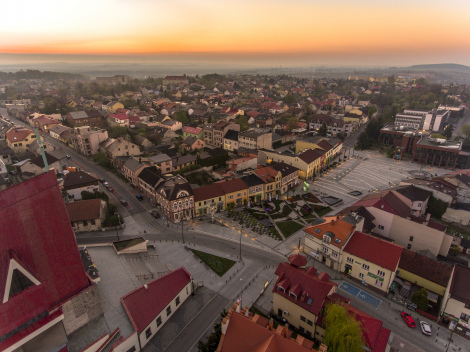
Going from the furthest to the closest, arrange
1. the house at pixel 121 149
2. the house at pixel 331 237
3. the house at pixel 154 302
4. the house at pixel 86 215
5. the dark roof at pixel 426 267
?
the house at pixel 121 149 < the house at pixel 86 215 < the house at pixel 331 237 < the dark roof at pixel 426 267 < the house at pixel 154 302

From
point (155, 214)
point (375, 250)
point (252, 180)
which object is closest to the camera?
point (375, 250)

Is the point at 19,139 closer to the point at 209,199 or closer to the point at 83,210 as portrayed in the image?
the point at 83,210

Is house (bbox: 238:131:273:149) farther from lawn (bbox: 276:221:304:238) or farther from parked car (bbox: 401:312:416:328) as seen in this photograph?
parked car (bbox: 401:312:416:328)

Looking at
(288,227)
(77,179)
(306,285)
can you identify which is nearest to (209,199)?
(288,227)

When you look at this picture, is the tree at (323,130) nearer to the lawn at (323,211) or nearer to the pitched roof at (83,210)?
the lawn at (323,211)

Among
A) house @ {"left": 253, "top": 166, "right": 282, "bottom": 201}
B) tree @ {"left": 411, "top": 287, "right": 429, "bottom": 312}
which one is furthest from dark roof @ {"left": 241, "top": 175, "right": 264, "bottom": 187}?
tree @ {"left": 411, "top": 287, "right": 429, "bottom": 312}

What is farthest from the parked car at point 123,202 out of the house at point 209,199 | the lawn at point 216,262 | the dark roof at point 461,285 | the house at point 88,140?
the dark roof at point 461,285

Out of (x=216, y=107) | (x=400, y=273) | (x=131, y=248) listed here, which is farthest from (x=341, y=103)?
(x=131, y=248)
